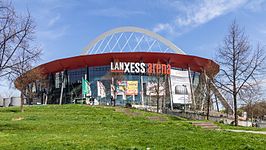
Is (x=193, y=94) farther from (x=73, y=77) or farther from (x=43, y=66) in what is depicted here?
(x=43, y=66)

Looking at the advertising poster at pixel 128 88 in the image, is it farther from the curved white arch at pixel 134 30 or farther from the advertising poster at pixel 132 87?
the curved white arch at pixel 134 30

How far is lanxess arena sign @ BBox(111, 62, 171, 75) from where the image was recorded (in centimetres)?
7806

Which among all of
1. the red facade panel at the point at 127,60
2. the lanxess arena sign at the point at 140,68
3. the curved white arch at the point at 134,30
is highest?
the curved white arch at the point at 134,30

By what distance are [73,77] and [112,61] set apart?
1328 centimetres

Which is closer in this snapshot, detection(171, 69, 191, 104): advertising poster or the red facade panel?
the red facade panel

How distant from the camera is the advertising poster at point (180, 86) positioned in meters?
85.4

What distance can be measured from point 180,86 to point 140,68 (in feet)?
44.2

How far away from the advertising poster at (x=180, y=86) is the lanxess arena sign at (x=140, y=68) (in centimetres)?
573

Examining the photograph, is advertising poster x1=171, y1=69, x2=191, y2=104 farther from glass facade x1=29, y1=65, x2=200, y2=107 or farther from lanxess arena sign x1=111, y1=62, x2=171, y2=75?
lanxess arena sign x1=111, y1=62, x2=171, y2=75

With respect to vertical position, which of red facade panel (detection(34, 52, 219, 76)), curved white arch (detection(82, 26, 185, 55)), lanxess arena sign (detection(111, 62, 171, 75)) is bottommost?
lanxess arena sign (detection(111, 62, 171, 75))

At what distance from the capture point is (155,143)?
41.3 feet

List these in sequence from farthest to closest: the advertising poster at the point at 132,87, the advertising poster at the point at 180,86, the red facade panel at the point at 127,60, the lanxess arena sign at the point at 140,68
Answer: the advertising poster at the point at 180,86, the advertising poster at the point at 132,87, the lanxess arena sign at the point at 140,68, the red facade panel at the point at 127,60

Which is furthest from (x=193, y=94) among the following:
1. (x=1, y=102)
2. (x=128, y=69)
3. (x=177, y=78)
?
(x=1, y=102)

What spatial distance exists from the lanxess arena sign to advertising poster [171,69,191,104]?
225 inches
